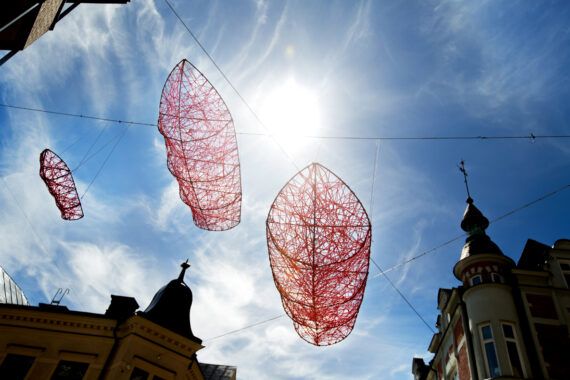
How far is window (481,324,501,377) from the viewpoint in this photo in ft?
44.8

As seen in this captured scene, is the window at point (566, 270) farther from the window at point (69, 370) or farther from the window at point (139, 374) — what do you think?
the window at point (69, 370)

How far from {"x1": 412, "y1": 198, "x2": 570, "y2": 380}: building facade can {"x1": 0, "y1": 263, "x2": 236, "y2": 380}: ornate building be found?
38.4ft

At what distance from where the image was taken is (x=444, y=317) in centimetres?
1948

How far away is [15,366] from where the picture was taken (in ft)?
42.2

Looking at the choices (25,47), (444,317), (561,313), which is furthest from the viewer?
(444,317)

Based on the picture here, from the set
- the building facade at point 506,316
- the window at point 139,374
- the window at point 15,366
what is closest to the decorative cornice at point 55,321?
the window at point 15,366

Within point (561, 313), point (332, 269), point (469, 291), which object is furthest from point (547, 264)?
point (332, 269)

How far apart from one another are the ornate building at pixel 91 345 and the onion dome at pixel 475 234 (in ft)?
46.2

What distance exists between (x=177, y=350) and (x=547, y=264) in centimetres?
1729

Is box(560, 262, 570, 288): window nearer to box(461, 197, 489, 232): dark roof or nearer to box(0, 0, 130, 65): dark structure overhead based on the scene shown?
box(461, 197, 489, 232): dark roof

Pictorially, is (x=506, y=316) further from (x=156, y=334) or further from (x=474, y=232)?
(x=156, y=334)

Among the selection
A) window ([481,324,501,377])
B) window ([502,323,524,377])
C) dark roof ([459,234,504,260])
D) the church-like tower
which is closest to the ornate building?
window ([481,324,501,377])

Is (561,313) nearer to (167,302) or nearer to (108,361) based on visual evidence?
(167,302)

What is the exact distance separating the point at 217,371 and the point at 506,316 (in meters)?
17.4
